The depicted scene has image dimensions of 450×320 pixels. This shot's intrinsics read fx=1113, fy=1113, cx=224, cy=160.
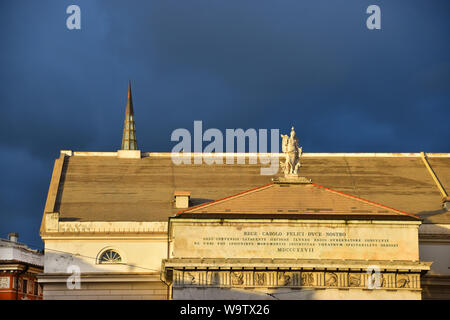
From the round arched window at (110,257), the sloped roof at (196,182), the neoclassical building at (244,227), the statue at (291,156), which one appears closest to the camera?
the neoclassical building at (244,227)

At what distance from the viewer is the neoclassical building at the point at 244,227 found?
68.2 m

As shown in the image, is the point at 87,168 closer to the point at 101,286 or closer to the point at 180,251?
the point at 101,286

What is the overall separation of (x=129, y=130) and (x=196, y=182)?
14.8 metres

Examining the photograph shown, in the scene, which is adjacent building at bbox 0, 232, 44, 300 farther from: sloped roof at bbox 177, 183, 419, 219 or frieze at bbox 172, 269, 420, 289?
frieze at bbox 172, 269, 420, 289

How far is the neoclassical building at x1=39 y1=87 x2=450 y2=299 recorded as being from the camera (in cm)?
6825

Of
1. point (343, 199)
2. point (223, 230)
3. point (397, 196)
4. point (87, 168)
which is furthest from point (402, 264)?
point (87, 168)

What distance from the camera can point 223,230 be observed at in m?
69.4

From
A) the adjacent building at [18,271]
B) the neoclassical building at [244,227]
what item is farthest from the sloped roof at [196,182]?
the adjacent building at [18,271]

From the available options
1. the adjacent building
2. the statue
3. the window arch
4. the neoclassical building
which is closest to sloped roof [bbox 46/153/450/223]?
the neoclassical building

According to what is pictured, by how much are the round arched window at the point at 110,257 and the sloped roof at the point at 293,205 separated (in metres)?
11.7

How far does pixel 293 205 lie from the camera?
71.1 metres

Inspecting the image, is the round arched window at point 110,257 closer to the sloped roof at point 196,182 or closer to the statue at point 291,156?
the sloped roof at point 196,182
